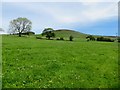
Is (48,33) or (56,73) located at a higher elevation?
(48,33)

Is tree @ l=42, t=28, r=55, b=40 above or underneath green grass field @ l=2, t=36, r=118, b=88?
above

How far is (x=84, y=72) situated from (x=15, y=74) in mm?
6903

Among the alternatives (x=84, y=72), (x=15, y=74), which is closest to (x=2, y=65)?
(x=15, y=74)

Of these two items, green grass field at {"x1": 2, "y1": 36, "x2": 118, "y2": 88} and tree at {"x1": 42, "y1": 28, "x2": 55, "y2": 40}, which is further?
tree at {"x1": 42, "y1": 28, "x2": 55, "y2": 40}

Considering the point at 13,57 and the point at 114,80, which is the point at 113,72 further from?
the point at 13,57

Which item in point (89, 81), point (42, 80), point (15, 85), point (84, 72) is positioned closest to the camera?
point (15, 85)

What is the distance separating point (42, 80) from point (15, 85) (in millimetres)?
2661

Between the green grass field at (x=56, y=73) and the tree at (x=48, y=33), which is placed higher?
the tree at (x=48, y=33)

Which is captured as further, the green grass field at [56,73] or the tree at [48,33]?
the tree at [48,33]

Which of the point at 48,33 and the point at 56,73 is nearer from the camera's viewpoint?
the point at 56,73

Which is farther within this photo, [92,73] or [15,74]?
[92,73]

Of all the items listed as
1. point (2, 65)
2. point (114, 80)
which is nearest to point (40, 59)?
point (2, 65)

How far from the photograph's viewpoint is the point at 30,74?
78.3ft

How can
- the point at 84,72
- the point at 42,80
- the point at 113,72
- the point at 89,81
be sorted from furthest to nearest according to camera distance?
the point at 113,72
the point at 84,72
the point at 89,81
the point at 42,80
